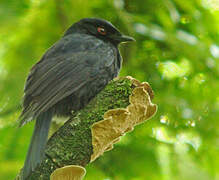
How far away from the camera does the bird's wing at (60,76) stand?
3.21 meters

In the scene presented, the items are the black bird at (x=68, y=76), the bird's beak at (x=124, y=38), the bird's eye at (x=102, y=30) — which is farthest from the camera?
the bird's eye at (x=102, y=30)

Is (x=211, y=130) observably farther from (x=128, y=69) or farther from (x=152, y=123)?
(x=128, y=69)

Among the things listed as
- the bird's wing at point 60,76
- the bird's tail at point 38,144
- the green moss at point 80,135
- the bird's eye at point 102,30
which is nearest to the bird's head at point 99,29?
the bird's eye at point 102,30

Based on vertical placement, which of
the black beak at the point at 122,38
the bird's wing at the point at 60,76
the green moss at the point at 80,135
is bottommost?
the black beak at the point at 122,38

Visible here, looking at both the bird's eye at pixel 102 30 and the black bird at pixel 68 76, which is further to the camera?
the bird's eye at pixel 102 30

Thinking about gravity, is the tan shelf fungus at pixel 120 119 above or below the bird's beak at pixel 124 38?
above

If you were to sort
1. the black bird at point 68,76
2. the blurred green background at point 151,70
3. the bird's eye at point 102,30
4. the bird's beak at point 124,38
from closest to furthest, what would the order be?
1. the black bird at point 68,76
2. the blurred green background at point 151,70
3. the bird's beak at point 124,38
4. the bird's eye at point 102,30

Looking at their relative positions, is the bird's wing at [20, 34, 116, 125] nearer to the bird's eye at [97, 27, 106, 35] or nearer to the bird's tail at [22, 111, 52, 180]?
the bird's tail at [22, 111, 52, 180]

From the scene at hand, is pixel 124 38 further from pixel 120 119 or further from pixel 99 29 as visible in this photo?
pixel 120 119

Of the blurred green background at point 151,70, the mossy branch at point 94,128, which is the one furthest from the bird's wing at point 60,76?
the mossy branch at point 94,128

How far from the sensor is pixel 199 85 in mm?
4461

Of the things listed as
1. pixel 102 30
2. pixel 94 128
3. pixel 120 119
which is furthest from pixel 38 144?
pixel 102 30

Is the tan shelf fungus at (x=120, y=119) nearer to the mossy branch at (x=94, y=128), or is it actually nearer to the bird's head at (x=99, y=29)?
the mossy branch at (x=94, y=128)

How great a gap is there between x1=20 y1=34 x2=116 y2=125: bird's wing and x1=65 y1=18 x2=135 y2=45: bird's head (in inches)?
12.3
